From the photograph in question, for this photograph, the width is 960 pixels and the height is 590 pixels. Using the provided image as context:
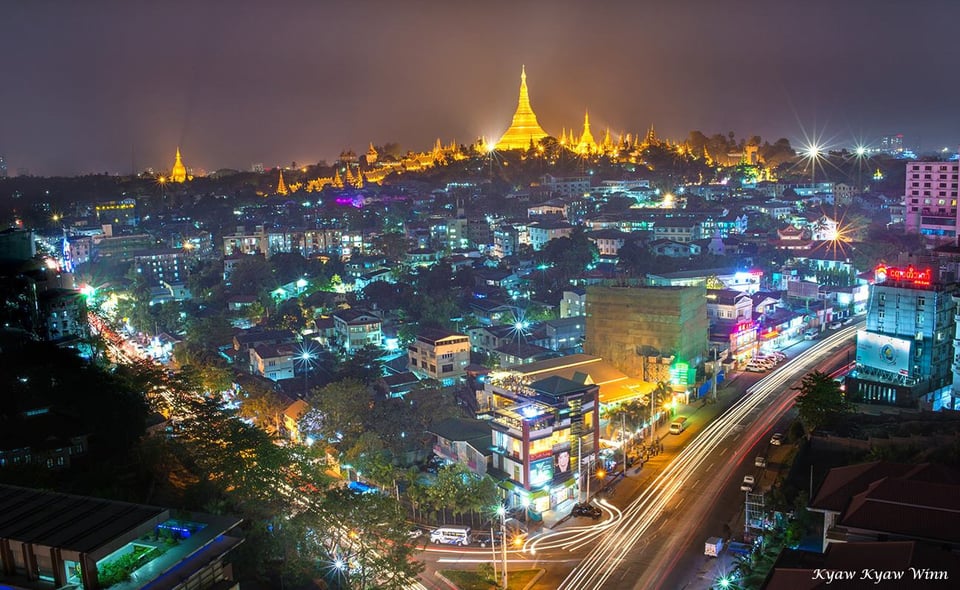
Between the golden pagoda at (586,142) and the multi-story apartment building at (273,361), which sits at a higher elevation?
→ the golden pagoda at (586,142)

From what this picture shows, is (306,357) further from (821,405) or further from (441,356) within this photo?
(821,405)

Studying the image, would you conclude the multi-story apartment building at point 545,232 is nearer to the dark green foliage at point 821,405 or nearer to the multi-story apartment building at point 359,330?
the multi-story apartment building at point 359,330

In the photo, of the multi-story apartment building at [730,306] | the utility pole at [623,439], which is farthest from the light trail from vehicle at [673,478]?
the multi-story apartment building at [730,306]

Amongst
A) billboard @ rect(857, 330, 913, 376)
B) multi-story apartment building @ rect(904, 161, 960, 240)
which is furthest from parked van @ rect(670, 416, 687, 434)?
multi-story apartment building @ rect(904, 161, 960, 240)

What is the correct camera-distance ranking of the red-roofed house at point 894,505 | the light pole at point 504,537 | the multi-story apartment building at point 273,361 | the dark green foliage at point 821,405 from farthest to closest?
the multi-story apartment building at point 273,361 → the dark green foliage at point 821,405 → the light pole at point 504,537 → the red-roofed house at point 894,505

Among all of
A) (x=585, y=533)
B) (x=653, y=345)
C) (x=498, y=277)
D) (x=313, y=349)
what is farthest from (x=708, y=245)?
(x=585, y=533)

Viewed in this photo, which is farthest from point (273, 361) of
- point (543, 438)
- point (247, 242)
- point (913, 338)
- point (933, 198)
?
point (933, 198)

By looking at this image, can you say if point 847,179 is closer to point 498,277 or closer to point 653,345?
point 498,277
